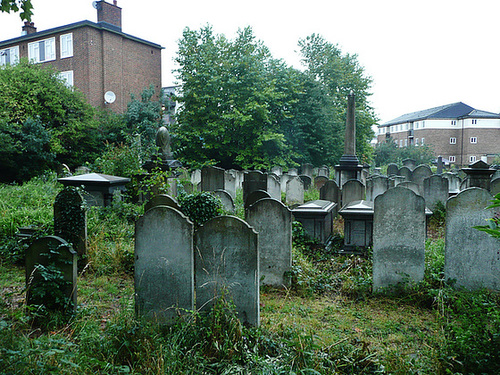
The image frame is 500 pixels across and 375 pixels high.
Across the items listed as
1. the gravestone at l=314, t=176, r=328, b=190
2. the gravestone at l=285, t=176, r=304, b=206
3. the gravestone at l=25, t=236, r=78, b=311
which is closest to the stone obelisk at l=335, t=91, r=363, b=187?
the gravestone at l=314, t=176, r=328, b=190

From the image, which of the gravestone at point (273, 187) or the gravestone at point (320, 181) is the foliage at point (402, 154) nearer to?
the gravestone at point (320, 181)

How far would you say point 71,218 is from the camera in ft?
22.4

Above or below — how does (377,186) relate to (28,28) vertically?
below

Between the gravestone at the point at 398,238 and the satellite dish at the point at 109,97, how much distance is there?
25579 mm

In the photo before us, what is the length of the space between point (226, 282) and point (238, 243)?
18.6 inches

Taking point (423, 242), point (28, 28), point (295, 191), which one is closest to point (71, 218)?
point (423, 242)

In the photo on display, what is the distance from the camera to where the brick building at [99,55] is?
27.1m

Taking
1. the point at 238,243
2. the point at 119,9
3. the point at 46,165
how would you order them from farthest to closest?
the point at 119,9, the point at 46,165, the point at 238,243

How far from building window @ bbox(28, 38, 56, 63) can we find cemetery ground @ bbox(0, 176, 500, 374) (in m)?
26.6

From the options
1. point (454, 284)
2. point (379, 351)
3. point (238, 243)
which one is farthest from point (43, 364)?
point (454, 284)

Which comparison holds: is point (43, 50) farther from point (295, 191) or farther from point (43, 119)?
point (295, 191)

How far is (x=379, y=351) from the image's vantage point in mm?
3912

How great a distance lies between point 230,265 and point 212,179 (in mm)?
9532

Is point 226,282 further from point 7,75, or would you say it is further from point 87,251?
point 7,75
